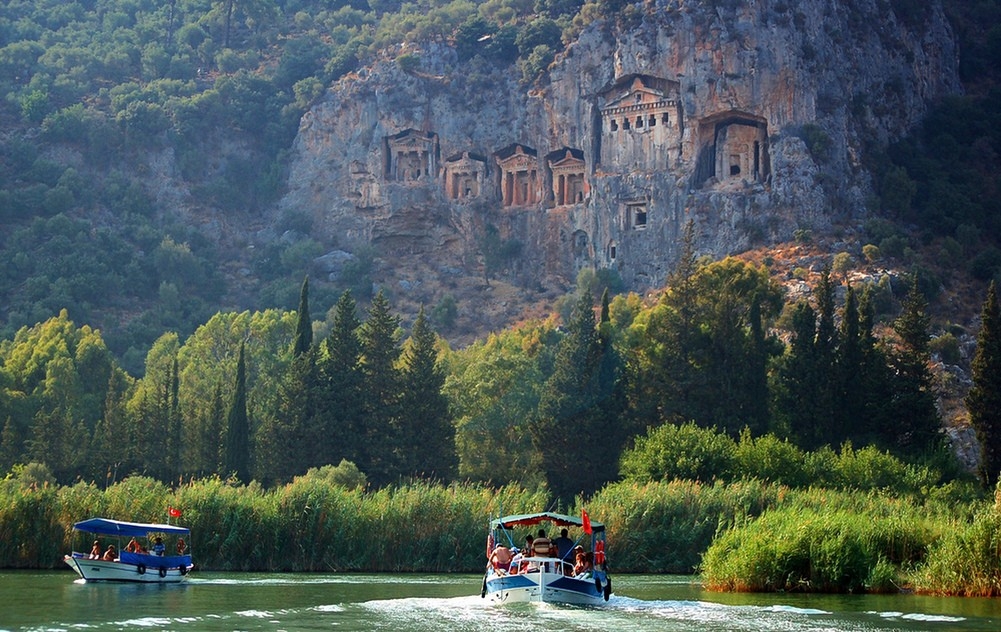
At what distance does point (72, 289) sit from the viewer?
4478 inches

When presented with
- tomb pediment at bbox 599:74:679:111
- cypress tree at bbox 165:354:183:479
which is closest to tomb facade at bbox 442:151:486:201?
tomb pediment at bbox 599:74:679:111

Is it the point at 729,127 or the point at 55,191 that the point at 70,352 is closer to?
the point at 55,191

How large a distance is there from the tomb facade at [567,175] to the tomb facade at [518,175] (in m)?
1.75

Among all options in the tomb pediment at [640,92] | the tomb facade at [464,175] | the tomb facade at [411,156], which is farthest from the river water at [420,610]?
the tomb facade at [411,156]

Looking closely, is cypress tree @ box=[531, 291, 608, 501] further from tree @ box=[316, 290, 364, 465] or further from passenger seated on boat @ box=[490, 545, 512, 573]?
passenger seated on boat @ box=[490, 545, 512, 573]

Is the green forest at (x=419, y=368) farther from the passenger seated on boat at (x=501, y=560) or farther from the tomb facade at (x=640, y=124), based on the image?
the passenger seated on boat at (x=501, y=560)

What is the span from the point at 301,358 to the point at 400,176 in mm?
46016

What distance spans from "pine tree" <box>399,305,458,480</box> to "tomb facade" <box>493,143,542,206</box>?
42118 millimetres

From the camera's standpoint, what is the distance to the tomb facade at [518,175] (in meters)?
→ 117

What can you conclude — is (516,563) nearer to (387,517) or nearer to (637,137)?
(387,517)

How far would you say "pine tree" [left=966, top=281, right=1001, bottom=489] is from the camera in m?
65.4

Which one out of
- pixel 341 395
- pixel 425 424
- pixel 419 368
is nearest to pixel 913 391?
pixel 425 424

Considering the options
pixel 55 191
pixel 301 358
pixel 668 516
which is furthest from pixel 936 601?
pixel 55 191

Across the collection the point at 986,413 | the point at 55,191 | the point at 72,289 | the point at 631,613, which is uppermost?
the point at 55,191
